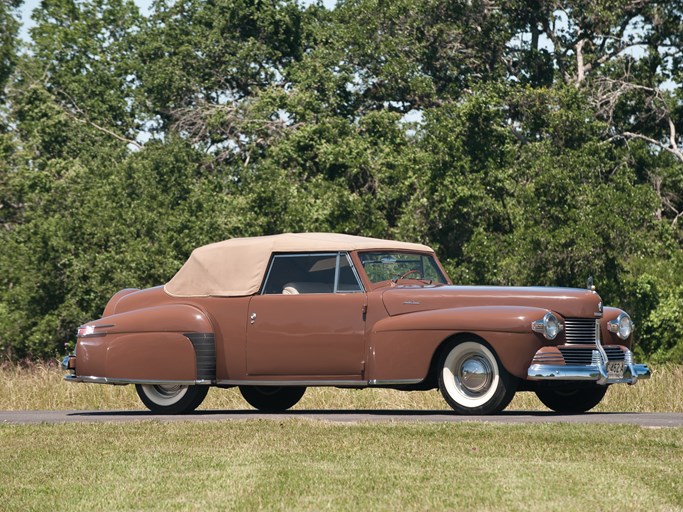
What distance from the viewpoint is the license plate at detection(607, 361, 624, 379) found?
1332 centimetres

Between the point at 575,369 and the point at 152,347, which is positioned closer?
the point at 575,369

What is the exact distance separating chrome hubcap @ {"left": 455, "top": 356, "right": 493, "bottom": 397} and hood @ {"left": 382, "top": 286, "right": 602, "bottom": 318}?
59 centimetres

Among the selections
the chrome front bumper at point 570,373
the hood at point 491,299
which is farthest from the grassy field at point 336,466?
the hood at point 491,299

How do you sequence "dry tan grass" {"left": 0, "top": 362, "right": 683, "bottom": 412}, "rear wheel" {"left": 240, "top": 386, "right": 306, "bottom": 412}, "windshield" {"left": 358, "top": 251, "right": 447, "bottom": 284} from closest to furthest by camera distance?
1. "windshield" {"left": 358, "top": 251, "right": 447, "bottom": 284}
2. "rear wheel" {"left": 240, "top": 386, "right": 306, "bottom": 412}
3. "dry tan grass" {"left": 0, "top": 362, "right": 683, "bottom": 412}

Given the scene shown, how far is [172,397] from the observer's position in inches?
593

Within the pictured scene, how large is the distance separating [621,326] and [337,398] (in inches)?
201

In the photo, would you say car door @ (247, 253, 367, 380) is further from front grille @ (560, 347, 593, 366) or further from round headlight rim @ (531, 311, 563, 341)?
front grille @ (560, 347, 593, 366)

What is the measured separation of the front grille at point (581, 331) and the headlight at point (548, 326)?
0.23 meters

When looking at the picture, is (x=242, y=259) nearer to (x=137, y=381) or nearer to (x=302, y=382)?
(x=302, y=382)

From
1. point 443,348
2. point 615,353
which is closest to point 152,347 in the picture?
point 443,348

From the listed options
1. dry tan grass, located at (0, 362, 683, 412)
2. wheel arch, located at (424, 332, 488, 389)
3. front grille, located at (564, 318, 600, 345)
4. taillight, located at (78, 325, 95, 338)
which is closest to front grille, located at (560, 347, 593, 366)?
front grille, located at (564, 318, 600, 345)

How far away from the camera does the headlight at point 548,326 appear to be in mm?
12799

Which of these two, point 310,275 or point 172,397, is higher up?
point 310,275

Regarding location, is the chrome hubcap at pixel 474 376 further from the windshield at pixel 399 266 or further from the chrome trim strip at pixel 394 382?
the windshield at pixel 399 266
